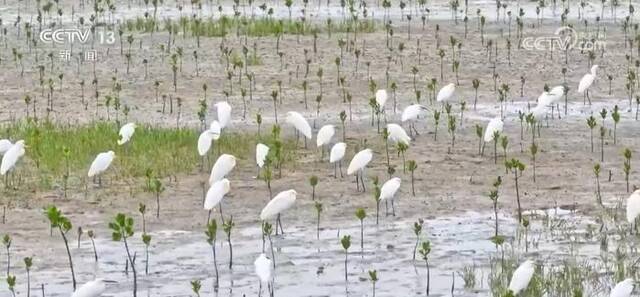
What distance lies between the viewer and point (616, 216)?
1223cm

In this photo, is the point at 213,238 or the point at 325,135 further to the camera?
the point at 325,135

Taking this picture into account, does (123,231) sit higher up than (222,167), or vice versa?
(123,231)

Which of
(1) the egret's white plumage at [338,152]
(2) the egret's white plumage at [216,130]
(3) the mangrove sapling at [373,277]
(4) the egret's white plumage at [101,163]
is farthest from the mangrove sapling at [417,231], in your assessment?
(2) the egret's white plumage at [216,130]

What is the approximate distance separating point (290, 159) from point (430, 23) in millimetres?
9925

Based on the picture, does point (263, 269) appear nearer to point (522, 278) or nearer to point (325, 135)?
point (522, 278)

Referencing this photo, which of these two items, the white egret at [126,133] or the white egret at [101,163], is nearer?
the white egret at [101,163]

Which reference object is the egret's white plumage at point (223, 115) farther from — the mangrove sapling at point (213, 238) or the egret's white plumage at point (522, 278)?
the egret's white plumage at point (522, 278)

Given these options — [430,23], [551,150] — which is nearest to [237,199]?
[551,150]

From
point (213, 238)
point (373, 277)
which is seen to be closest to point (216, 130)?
point (213, 238)
